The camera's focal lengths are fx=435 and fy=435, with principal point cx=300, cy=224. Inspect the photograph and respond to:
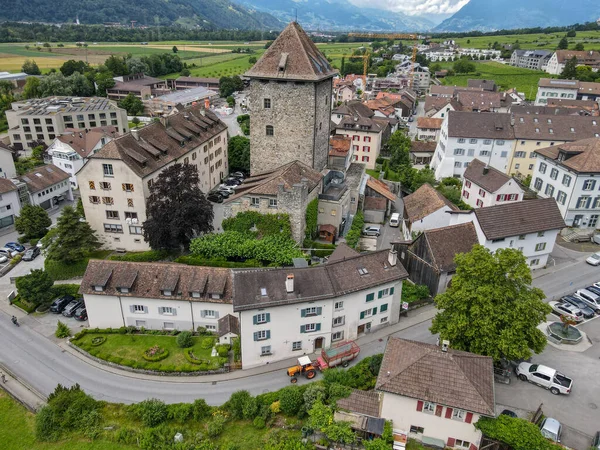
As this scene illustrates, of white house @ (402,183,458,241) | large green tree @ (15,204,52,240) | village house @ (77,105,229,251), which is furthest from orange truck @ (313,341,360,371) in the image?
large green tree @ (15,204,52,240)

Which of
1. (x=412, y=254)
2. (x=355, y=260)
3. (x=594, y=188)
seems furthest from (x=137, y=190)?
(x=594, y=188)

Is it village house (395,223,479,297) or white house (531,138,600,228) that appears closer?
village house (395,223,479,297)

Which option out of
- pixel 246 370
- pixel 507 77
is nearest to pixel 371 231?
pixel 246 370

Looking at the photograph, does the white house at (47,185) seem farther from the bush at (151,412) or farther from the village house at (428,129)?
the village house at (428,129)

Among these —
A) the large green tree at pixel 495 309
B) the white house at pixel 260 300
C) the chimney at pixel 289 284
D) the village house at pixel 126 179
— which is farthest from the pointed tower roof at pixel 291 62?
the large green tree at pixel 495 309

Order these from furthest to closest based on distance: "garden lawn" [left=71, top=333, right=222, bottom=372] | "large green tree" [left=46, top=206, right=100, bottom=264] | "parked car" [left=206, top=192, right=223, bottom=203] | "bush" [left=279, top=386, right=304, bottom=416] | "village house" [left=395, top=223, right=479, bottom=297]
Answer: "parked car" [left=206, top=192, right=223, bottom=203], "large green tree" [left=46, top=206, right=100, bottom=264], "village house" [left=395, top=223, right=479, bottom=297], "garden lawn" [left=71, top=333, right=222, bottom=372], "bush" [left=279, top=386, right=304, bottom=416]

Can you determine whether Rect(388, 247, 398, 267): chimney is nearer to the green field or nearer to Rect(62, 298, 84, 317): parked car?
Rect(62, 298, 84, 317): parked car
